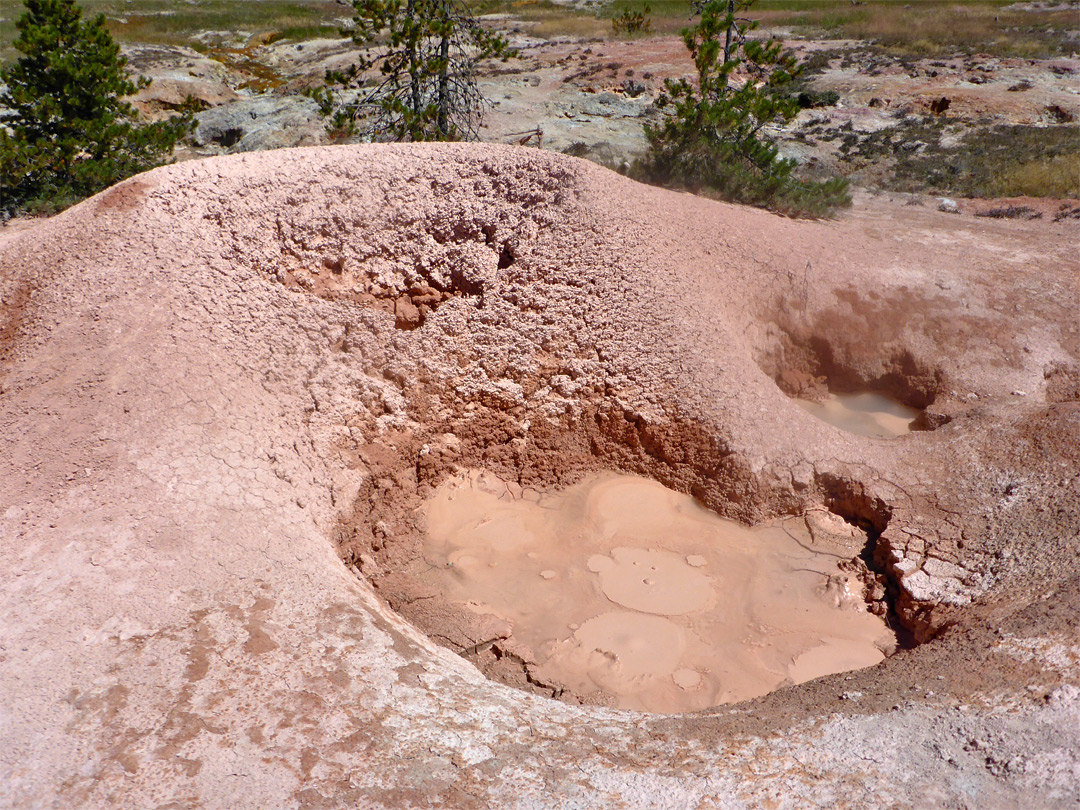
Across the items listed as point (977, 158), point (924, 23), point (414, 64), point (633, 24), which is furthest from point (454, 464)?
point (924, 23)

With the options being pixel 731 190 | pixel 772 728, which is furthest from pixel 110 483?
pixel 731 190

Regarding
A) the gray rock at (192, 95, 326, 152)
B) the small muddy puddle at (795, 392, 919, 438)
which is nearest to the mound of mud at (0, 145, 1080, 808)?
the small muddy puddle at (795, 392, 919, 438)

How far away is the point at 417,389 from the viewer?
173 inches

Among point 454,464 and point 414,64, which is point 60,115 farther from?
point 454,464

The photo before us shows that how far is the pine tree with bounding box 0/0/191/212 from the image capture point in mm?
8133

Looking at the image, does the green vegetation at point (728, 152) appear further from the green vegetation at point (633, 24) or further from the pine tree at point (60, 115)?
the green vegetation at point (633, 24)

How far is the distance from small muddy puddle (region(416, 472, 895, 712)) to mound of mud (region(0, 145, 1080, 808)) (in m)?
0.15

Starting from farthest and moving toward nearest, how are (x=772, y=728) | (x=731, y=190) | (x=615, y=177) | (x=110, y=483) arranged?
(x=731, y=190)
(x=615, y=177)
(x=110, y=483)
(x=772, y=728)

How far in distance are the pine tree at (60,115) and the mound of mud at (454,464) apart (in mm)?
5153

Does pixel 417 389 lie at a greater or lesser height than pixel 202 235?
lesser

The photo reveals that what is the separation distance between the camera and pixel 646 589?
12.8 ft

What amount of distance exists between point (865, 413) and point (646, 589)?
242cm

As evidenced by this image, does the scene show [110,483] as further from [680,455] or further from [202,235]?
[680,455]

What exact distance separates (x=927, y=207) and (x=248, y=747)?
32.2 ft
